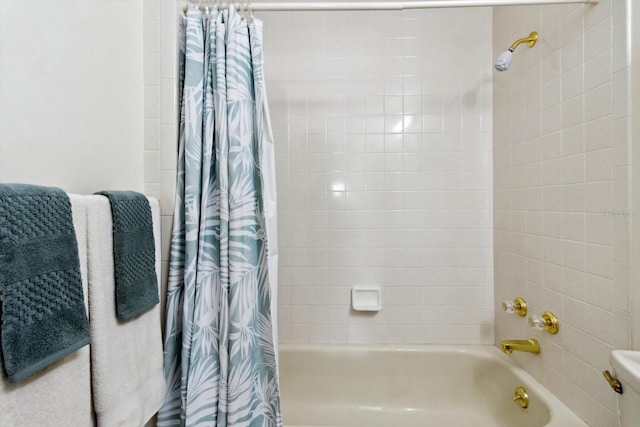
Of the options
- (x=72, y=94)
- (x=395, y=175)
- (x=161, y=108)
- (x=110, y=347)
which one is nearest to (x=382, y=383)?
(x=395, y=175)

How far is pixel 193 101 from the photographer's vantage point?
3.48 feet

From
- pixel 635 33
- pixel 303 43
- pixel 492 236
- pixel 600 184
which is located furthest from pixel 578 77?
pixel 303 43

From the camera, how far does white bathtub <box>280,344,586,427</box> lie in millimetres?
1742

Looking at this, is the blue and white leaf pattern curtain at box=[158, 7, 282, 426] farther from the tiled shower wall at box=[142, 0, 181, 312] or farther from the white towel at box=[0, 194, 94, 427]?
the white towel at box=[0, 194, 94, 427]

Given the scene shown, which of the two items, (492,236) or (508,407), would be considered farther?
(492,236)

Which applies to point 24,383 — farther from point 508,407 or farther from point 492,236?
point 492,236

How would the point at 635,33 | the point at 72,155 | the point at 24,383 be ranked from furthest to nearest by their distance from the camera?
the point at 635,33
the point at 72,155
the point at 24,383

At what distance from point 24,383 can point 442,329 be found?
1742mm

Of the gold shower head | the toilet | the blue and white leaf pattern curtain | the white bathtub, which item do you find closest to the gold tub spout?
the white bathtub

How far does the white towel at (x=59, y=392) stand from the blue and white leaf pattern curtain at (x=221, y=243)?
366mm

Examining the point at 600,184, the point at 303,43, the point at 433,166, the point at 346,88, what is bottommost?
the point at 600,184

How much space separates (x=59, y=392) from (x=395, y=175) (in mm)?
1586

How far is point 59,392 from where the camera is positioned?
0.57 m

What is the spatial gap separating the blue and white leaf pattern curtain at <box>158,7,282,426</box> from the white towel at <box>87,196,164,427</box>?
6.9 inches
